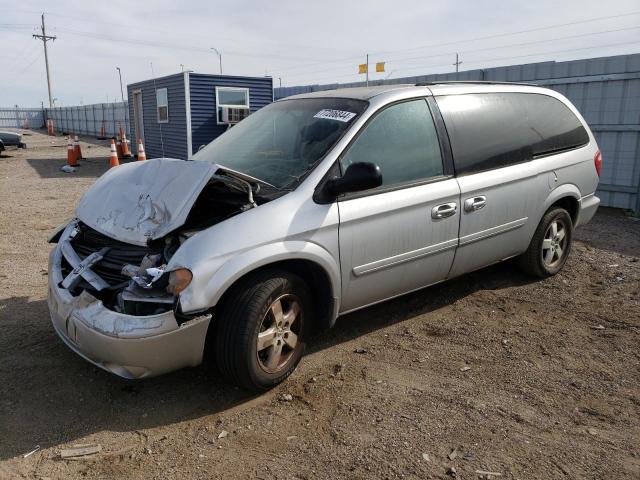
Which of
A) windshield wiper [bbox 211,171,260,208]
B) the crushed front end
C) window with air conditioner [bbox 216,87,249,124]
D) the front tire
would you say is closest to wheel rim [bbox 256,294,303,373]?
the front tire

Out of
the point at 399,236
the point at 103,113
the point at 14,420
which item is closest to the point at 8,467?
the point at 14,420

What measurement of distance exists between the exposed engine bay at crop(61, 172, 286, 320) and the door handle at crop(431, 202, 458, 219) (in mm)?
1202

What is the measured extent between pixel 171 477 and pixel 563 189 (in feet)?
13.5

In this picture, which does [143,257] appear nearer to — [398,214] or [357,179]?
[357,179]

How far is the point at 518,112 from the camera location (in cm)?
471

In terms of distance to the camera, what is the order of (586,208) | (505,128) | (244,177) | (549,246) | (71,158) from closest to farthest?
(244,177), (505,128), (549,246), (586,208), (71,158)

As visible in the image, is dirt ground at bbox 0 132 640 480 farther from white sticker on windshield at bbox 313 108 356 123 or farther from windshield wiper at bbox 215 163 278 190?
white sticker on windshield at bbox 313 108 356 123

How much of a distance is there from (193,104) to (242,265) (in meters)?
12.5

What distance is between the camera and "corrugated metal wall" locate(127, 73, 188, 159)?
14.7 metres

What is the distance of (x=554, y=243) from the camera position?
5.18 metres

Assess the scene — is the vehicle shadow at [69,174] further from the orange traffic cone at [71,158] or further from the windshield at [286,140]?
the windshield at [286,140]

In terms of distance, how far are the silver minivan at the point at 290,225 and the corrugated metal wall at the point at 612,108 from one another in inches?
175

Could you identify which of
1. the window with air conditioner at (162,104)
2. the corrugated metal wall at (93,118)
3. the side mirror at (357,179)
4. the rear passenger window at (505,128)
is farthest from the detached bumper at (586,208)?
the corrugated metal wall at (93,118)

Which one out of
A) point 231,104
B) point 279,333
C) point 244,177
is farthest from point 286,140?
point 231,104
